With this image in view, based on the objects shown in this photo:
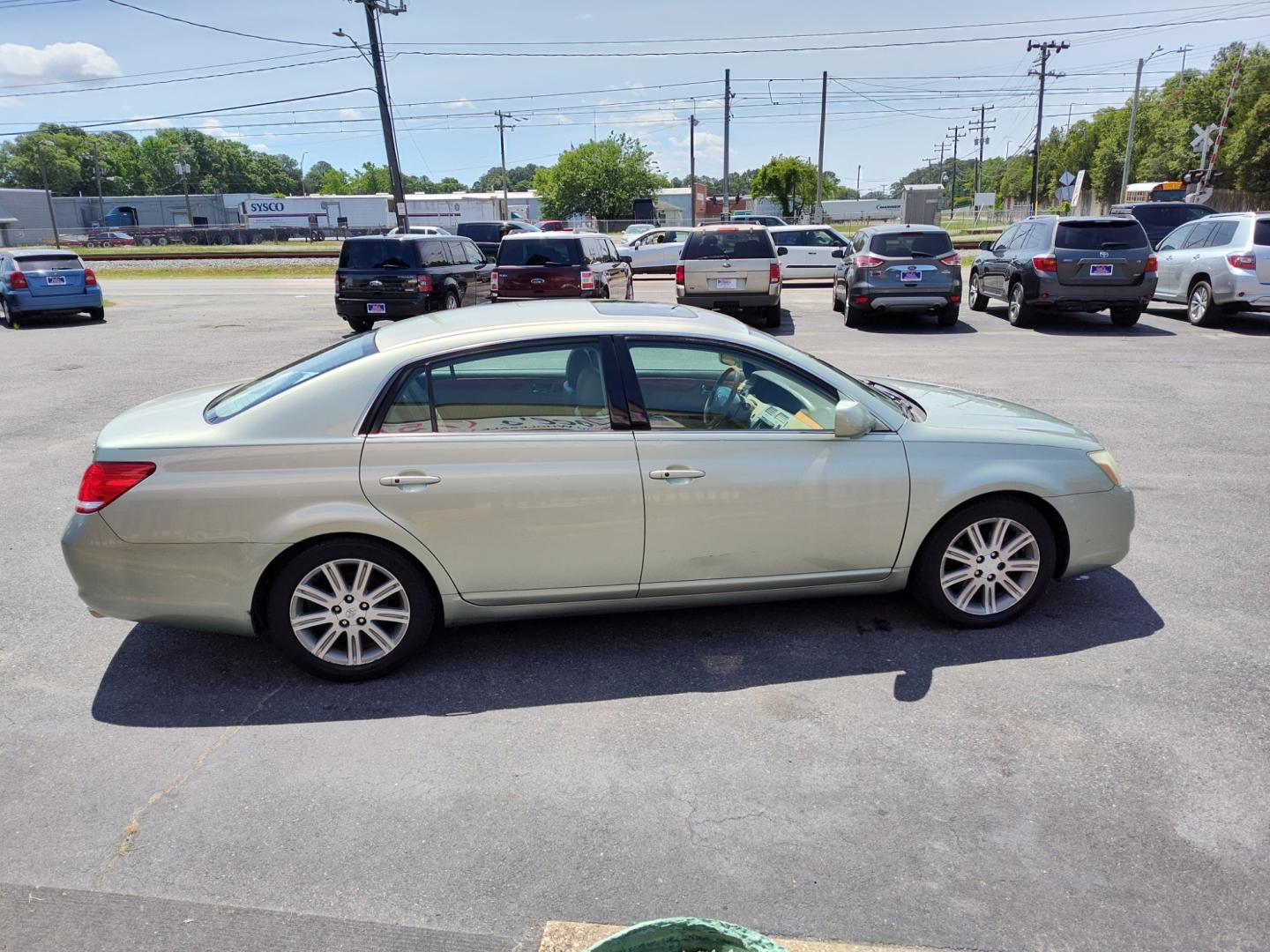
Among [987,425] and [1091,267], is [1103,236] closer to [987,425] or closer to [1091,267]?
[1091,267]

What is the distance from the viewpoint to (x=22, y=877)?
9.15 ft

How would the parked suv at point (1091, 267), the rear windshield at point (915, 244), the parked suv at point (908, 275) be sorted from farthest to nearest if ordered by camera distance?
1. the rear windshield at point (915, 244)
2. the parked suv at point (908, 275)
3. the parked suv at point (1091, 267)

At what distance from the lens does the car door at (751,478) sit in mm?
3965

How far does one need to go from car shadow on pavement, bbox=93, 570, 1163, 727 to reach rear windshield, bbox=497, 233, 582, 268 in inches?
434

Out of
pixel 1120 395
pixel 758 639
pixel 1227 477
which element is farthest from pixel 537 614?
pixel 1120 395

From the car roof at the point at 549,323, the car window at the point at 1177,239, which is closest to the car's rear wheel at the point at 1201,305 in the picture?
the car window at the point at 1177,239

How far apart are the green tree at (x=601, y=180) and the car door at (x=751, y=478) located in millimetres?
64532

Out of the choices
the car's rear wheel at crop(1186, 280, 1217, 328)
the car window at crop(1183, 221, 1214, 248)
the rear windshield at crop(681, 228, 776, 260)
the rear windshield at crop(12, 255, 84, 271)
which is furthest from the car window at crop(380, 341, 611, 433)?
the rear windshield at crop(12, 255, 84, 271)

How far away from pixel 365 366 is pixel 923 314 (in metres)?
14.8

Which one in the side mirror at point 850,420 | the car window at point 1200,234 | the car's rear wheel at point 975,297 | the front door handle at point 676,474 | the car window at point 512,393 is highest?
the car window at point 1200,234

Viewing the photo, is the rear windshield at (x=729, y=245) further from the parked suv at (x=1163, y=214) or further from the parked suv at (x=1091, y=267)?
the parked suv at (x=1163, y=214)

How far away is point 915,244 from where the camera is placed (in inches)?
598

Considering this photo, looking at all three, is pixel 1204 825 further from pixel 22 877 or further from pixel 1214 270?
pixel 1214 270

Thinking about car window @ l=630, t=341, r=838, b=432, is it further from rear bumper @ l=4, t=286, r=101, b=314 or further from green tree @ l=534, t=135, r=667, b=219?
green tree @ l=534, t=135, r=667, b=219
